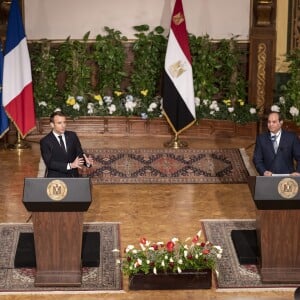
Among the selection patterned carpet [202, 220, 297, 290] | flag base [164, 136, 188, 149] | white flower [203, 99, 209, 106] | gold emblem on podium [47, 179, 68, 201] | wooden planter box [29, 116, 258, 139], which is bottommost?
patterned carpet [202, 220, 297, 290]

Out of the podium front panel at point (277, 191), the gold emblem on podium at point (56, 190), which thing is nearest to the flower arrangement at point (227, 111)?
the podium front panel at point (277, 191)

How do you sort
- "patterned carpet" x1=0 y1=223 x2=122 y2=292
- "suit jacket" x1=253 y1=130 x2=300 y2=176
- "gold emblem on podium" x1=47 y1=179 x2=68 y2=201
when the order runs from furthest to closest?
"suit jacket" x1=253 y1=130 x2=300 y2=176 < "patterned carpet" x1=0 y1=223 x2=122 y2=292 < "gold emblem on podium" x1=47 y1=179 x2=68 y2=201

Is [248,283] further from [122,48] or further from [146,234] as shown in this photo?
[122,48]

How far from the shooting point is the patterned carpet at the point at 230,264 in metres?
8.65

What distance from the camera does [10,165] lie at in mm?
12969

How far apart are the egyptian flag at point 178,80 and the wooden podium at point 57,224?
5.70 m

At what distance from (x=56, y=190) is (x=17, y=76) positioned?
563 centimetres

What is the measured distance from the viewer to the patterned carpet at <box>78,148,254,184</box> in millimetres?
12359

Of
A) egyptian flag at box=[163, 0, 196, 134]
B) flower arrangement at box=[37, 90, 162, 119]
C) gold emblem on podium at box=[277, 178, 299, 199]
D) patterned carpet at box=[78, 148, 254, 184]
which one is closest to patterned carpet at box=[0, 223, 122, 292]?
gold emblem on podium at box=[277, 178, 299, 199]

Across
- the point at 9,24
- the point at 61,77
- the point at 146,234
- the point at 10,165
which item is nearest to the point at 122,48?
the point at 61,77

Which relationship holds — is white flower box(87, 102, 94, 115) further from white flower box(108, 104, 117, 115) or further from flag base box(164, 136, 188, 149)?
flag base box(164, 136, 188, 149)

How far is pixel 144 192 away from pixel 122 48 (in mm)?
3845

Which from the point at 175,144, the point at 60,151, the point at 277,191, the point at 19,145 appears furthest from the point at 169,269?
the point at 19,145

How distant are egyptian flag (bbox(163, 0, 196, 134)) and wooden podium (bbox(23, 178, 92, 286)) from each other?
570 cm
